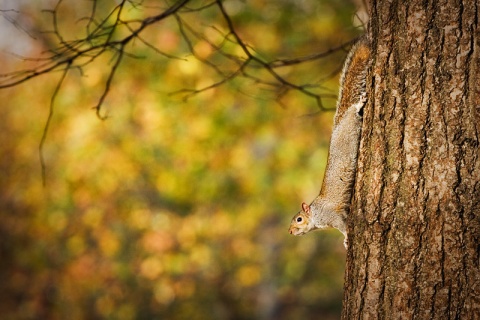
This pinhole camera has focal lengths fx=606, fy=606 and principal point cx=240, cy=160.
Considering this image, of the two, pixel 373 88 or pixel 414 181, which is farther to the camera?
pixel 373 88

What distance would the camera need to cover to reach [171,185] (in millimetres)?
7328

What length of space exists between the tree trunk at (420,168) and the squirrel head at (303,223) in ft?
3.26

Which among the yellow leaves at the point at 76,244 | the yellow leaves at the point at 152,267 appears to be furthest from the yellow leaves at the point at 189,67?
the yellow leaves at the point at 76,244

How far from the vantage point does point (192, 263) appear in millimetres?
8602

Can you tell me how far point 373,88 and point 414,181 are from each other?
340mm

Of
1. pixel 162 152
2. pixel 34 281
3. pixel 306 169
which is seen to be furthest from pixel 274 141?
pixel 34 281

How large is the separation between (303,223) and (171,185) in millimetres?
4423

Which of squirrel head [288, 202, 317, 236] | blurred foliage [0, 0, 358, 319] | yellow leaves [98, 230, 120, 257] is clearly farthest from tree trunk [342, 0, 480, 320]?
yellow leaves [98, 230, 120, 257]

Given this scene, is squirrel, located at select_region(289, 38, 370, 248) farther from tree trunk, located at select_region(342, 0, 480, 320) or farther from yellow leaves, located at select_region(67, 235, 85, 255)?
yellow leaves, located at select_region(67, 235, 85, 255)

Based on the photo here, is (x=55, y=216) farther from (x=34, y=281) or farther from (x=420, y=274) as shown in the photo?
(x=420, y=274)

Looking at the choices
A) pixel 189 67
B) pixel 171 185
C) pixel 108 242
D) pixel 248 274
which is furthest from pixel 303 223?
pixel 248 274

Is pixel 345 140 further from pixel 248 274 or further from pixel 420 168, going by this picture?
pixel 248 274

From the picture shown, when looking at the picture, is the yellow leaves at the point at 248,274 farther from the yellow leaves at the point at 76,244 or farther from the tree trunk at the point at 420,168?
the tree trunk at the point at 420,168

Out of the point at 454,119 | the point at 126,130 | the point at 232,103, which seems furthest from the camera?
A: the point at 126,130
